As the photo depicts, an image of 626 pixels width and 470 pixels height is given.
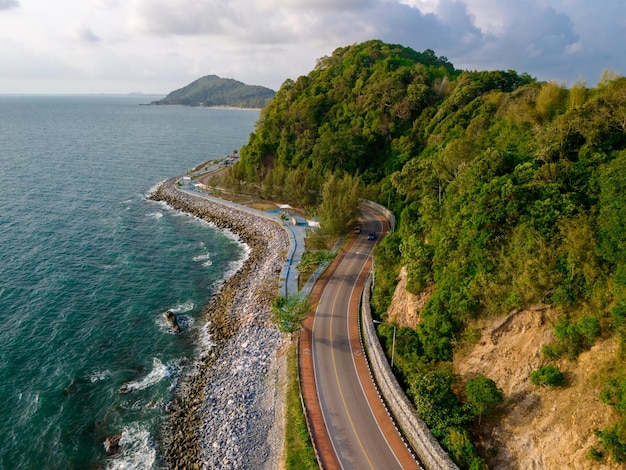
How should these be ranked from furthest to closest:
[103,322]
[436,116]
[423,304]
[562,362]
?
[436,116] → [103,322] → [423,304] → [562,362]

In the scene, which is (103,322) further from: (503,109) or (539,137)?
(503,109)

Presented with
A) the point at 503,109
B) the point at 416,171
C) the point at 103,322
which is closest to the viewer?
the point at 103,322

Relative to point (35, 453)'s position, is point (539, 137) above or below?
above

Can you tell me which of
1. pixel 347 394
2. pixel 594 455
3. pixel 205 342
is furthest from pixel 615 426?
pixel 205 342

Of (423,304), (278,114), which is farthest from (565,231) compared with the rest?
(278,114)

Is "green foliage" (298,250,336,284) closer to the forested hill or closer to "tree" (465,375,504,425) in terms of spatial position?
the forested hill

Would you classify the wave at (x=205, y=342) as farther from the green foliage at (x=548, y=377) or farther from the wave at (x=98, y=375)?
the green foliage at (x=548, y=377)

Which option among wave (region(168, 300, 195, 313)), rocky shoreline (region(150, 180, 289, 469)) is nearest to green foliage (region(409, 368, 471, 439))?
rocky shoreline (region(150, 180, 289, 469))
